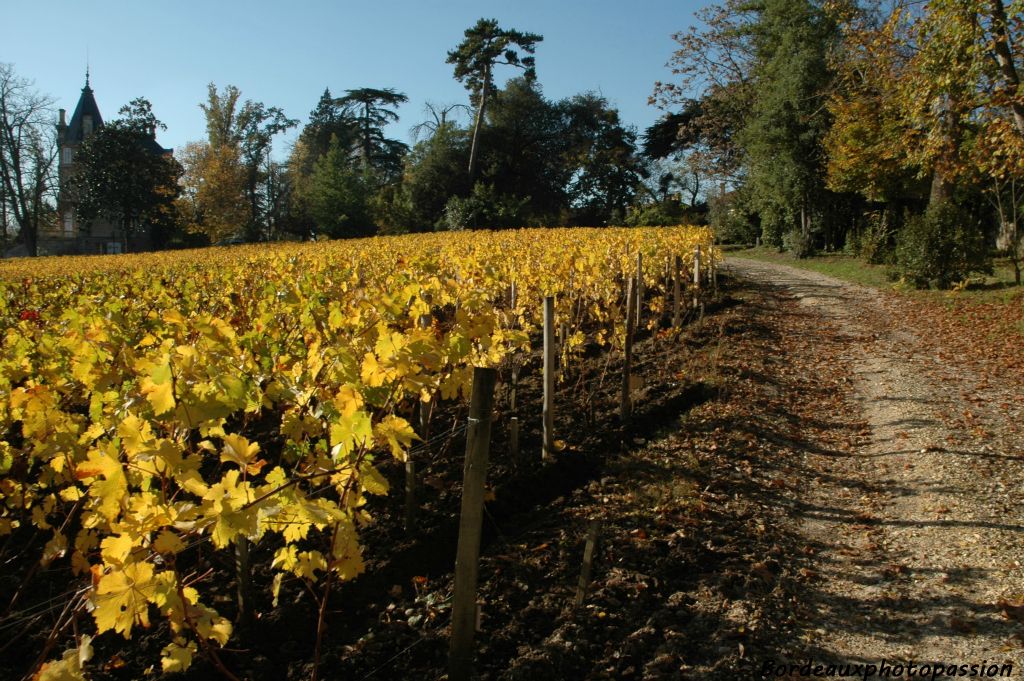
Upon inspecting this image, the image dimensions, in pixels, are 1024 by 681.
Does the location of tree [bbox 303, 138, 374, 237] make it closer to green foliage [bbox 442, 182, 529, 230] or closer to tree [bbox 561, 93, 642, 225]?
green foliage [bbox 442, 182, 529, 230]

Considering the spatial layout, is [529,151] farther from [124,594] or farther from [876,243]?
[124,594]

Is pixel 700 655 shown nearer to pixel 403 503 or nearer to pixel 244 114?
pixel 403 503

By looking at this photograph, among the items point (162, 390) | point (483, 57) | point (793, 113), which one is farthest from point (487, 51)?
point (162, 390)

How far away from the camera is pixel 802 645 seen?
9.52 feet

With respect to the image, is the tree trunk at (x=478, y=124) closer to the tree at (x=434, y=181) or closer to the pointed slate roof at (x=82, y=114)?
the tree at (x=434, y=181)

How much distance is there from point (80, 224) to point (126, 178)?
7297 mm

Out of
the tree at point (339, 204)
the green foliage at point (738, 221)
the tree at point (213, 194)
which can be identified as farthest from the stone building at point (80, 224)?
the green foliage at point (738, 221)

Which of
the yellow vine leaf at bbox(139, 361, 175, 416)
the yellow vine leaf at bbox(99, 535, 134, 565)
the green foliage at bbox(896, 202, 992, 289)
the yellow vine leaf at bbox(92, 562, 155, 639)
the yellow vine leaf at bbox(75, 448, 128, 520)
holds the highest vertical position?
the green foliage at bbox(896, 202, 992, 289)

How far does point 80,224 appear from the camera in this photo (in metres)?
44.3

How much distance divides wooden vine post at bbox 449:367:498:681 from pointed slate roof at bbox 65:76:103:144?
67443 millimetres

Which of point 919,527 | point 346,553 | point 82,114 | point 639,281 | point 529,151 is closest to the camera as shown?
point 346,553

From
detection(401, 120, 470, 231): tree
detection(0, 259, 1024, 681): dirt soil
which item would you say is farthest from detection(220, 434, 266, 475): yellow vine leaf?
detection(401, 120, 470, 231): tree

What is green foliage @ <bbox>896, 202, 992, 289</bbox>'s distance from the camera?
12375mm

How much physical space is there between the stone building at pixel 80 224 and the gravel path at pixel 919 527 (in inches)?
1878
